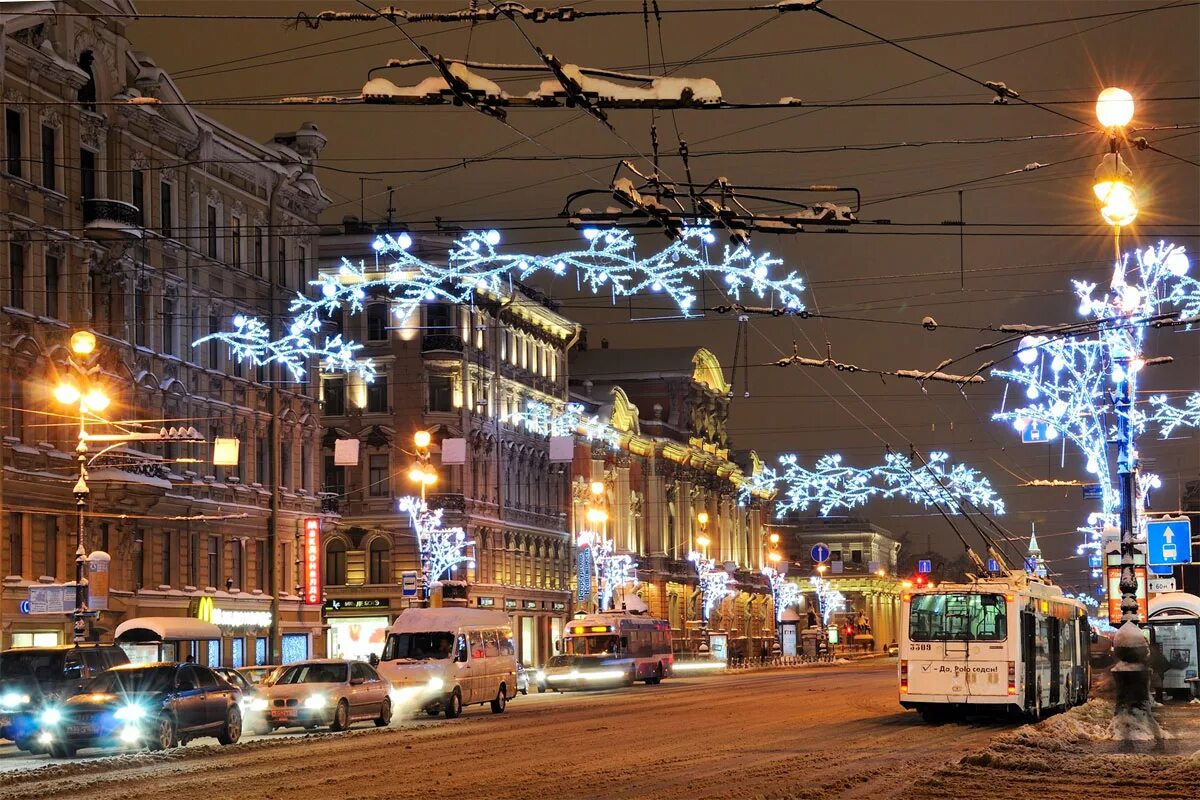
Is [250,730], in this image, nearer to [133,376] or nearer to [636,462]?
[133,376]

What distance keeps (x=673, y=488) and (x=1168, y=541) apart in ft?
251

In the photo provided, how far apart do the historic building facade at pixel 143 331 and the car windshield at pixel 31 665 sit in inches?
297

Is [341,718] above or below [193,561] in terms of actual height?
below

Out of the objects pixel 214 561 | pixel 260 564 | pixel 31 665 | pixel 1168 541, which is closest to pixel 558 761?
pixel 31 665

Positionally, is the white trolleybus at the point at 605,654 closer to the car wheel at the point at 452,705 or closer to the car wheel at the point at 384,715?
the car wheel at the point at 452,705

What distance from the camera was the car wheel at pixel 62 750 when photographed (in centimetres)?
2869

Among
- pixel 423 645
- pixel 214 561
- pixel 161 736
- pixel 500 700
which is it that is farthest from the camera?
pixel 214 561

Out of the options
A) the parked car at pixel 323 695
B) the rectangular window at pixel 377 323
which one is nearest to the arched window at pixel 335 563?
the rectangular window at pixel 377 323

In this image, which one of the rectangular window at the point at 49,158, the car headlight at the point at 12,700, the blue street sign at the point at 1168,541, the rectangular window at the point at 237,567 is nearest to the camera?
the car headlight at the point at 12,700

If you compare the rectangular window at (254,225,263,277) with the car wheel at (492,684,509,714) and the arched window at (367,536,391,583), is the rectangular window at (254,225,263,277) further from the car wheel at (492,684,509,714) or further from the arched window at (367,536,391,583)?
the car wheel at (492,684,509,714)

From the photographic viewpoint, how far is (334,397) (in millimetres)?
82562

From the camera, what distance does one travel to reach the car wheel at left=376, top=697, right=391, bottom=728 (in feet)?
119

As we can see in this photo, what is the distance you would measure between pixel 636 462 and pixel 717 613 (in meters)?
22.1

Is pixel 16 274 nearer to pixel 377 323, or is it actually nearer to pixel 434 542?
pixel 434 542
